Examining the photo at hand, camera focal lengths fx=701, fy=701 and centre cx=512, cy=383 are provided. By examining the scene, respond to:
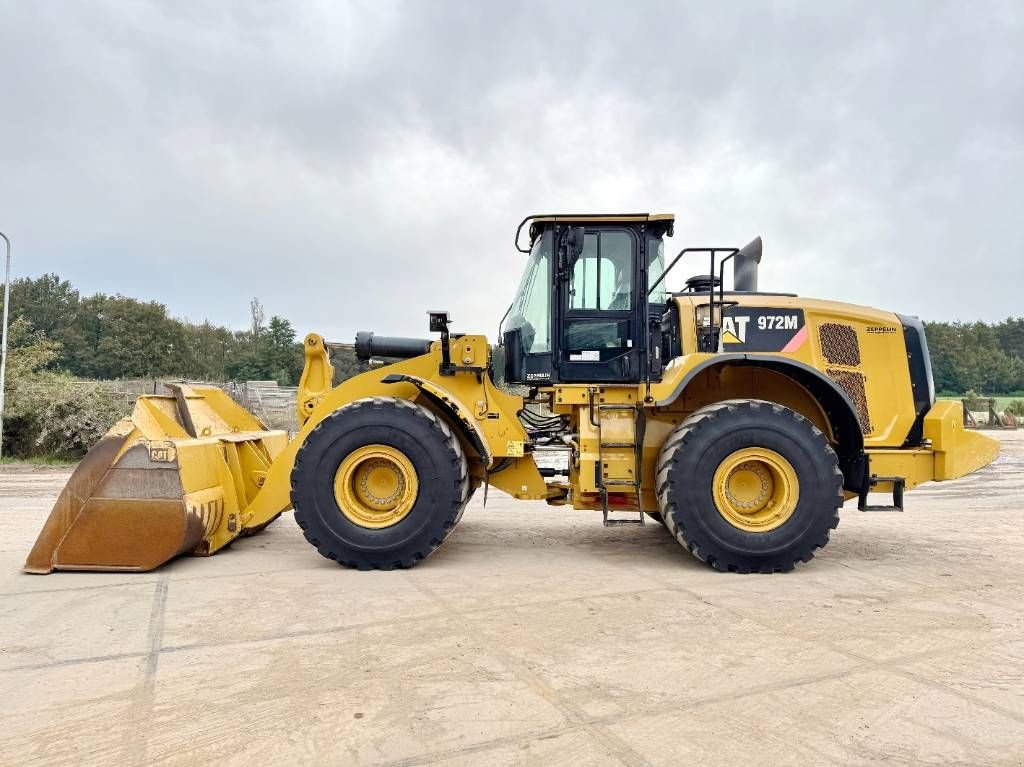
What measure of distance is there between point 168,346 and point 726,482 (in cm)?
4638

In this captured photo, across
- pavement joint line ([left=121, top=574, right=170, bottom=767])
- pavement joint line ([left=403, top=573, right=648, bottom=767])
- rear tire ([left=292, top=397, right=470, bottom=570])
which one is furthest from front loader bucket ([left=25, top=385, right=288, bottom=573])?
pavement joint line ([left=403, top=573, right=648, bottom=767])

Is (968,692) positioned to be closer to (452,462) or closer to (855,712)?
(855,712)

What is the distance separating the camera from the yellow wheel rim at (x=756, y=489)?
16.8 feet

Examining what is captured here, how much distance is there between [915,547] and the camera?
6.19 metres

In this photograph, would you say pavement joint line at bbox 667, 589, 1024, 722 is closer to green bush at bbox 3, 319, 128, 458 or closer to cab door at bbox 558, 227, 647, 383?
cab door at bbox 558, 227, 647, 383

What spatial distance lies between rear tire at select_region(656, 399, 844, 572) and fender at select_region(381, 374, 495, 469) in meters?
1.38

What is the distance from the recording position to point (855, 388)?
18.6 ft

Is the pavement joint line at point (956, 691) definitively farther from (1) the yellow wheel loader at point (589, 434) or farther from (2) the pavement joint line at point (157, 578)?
(2) the pavement joint line at point (157, 578)

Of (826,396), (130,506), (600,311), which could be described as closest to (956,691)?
(826,396)

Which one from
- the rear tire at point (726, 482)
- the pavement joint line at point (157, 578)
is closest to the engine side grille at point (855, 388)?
the rear tire at point (726, 482)

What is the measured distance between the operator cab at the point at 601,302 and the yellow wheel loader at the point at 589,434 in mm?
15

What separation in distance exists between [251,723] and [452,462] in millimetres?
2710

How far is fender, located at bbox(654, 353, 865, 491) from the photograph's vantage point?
5176mm

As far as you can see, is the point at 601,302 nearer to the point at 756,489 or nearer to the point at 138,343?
the point at 756,489
